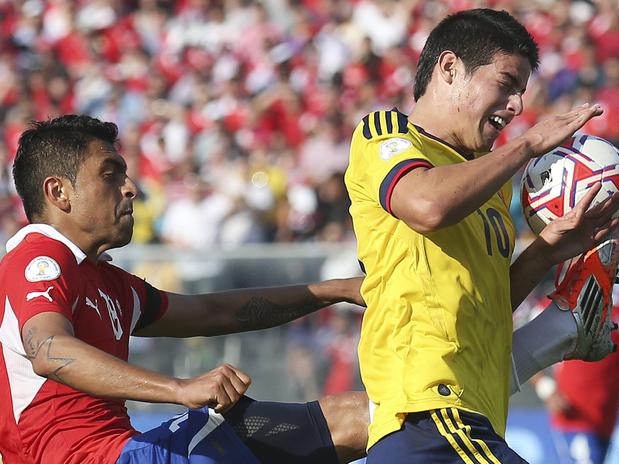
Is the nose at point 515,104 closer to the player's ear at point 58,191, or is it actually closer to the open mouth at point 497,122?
the open mouth at point 497,122

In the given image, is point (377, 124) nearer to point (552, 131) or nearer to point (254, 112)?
point (552, 131)

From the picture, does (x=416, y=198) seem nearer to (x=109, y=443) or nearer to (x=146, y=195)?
(x=109, y=443)

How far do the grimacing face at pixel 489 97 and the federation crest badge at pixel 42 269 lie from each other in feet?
5.20

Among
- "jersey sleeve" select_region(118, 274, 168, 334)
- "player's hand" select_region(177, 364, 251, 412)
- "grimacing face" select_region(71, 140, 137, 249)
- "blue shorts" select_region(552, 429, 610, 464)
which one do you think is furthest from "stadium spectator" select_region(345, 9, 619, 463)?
"blue shorts" select_region(552, 429, 610, 464)

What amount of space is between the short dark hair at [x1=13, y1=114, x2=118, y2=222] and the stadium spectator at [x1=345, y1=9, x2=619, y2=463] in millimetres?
1163

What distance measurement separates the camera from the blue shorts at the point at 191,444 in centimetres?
430

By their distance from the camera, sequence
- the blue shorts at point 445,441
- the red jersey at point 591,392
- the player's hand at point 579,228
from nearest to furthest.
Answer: the blue shorts at point 445,441, the player's hand at point 579,228, the red jersey at point 591,392

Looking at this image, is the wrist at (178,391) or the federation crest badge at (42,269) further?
the federation crest badge at (42,269)

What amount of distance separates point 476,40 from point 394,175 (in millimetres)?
646

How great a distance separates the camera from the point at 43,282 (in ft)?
14.2

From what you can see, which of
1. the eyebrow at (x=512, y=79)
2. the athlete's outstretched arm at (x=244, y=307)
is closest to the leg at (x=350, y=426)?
the athlete's outstretched arm at (x=244, y=307)

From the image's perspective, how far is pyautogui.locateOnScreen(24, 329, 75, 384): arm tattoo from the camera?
3.99 metres

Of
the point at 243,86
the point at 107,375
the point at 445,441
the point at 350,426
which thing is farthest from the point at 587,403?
the point at 243,86

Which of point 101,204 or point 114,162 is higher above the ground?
point 114,162
